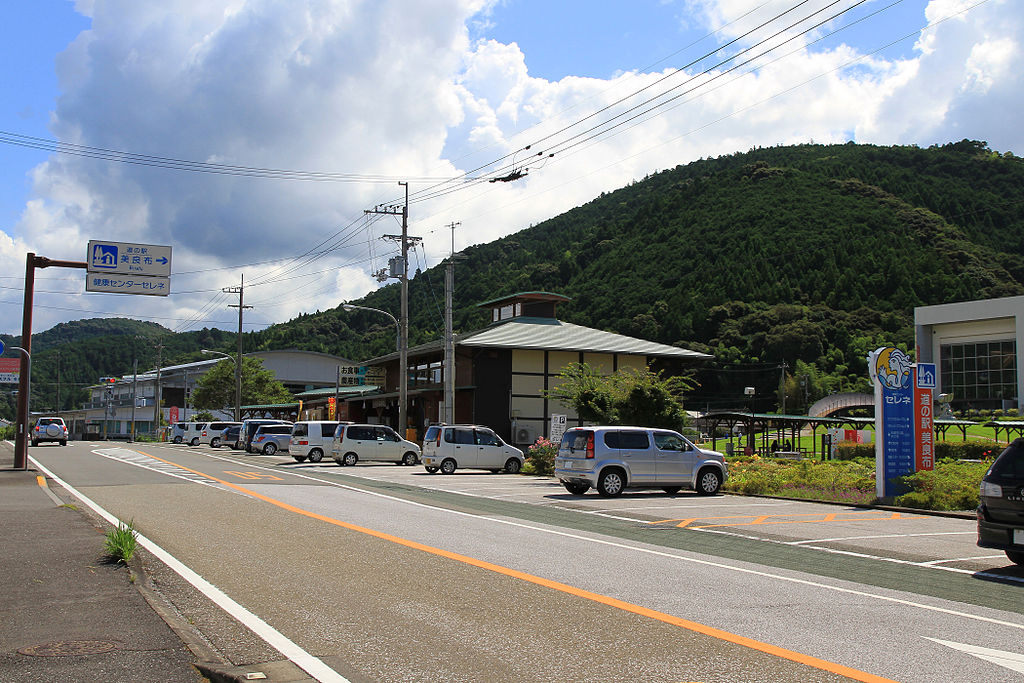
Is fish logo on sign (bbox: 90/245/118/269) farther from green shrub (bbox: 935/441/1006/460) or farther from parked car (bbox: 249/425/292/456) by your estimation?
green shrub (bbox: 935/441/1006/460)

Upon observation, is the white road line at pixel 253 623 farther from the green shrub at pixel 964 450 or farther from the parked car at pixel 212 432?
the parked car at pixel 212 432

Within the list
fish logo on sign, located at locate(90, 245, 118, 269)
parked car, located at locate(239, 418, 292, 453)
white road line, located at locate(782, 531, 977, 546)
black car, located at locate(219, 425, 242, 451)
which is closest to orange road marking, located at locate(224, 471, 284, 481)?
fish logo on sign, located at locate(90, 245, 118, 269)

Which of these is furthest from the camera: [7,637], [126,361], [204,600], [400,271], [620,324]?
[126,361]

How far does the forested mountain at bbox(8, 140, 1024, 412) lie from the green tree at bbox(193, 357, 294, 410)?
447 inches

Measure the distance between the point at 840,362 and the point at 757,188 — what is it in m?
22.5

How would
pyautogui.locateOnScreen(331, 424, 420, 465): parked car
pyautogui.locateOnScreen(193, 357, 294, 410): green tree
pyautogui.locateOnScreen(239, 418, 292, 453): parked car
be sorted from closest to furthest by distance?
pyautogui.locateOnScreen(331, 424, 420, 465): parked car, pyautogui.locateOnScreen(239, 418, 292, 453): parked car, pyautogui.locateOnScreen(193, 357, 294, 410): green tree

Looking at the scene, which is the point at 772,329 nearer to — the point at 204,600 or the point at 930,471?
the point at 930,471

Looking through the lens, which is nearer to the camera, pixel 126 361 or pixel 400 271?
pixel 400 271

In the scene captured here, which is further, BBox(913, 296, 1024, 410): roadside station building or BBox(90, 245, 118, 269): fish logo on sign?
Result: BBox(913, 296, 1024, 410): roadside station building

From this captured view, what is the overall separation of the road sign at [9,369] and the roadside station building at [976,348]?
55.4 m

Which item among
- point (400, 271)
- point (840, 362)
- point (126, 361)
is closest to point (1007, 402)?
point (840, 362)

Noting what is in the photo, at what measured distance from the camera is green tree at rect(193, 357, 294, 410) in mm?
79625

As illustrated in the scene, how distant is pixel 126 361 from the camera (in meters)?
143

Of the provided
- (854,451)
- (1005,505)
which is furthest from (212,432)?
(1005,505)
